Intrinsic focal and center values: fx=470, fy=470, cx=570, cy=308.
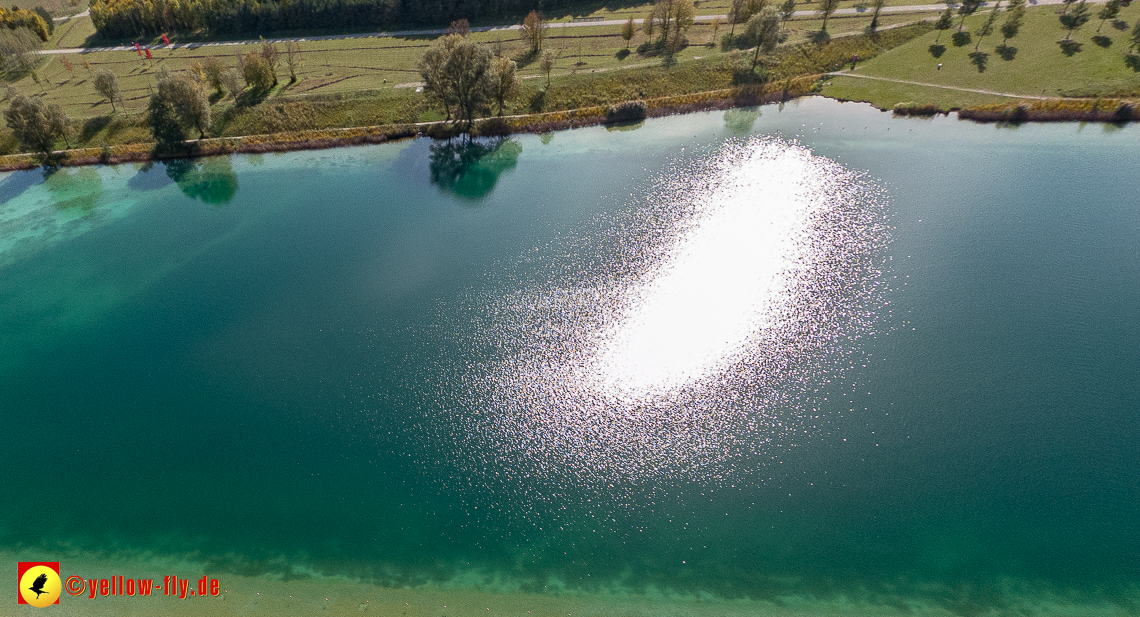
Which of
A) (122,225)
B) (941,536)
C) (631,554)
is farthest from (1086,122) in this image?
(122,225)

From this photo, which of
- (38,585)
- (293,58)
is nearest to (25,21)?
(293,58)

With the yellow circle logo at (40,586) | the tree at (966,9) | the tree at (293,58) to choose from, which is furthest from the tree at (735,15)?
the yellow circle logo at (40,586)

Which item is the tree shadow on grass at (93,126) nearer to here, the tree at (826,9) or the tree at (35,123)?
the tree at (35,123)

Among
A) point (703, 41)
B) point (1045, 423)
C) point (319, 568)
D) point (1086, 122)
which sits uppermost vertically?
point (703, 41)

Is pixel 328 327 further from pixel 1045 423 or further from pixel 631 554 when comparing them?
pixel 1045 423

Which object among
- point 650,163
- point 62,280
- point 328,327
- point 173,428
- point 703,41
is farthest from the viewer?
point 703,41

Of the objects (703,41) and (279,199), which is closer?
(279,199)

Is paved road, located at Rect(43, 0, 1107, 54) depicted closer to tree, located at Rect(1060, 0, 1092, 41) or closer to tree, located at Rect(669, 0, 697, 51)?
tree, located at Rect(669, 0, 697, 51)
